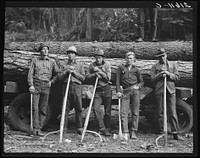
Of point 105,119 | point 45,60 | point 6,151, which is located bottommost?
point 6,151

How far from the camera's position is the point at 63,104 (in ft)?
24.9

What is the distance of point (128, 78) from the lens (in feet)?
25.4

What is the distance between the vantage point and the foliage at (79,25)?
8.92 meters

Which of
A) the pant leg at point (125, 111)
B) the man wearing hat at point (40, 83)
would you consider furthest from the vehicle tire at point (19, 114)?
the pant leg at point (125, 111)

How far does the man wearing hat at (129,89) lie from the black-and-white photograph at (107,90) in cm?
2

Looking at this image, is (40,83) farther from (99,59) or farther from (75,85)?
(99,59)

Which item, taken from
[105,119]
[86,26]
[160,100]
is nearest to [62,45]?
[86,26]

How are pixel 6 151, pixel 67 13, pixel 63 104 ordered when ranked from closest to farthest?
pixel 6 151, pixel 63 104, pixel 67 13

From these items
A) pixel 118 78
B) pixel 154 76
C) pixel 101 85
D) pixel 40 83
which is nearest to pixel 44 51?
pixel 40 83

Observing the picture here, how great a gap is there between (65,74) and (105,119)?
1.43 m

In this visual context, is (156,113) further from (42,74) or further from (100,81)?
(42,74)

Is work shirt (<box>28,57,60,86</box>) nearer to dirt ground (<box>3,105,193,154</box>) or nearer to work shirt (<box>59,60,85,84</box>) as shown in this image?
work shirt (<box>59,60,85,84</box>)

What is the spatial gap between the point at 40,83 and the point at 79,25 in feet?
7.97

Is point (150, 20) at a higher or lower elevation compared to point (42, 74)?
higher
